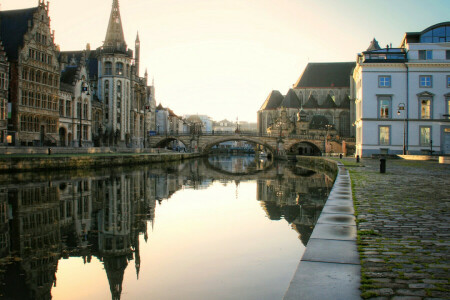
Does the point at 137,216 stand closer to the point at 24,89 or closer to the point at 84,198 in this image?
the point at 84,198

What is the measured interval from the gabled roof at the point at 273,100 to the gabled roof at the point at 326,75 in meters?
7.51

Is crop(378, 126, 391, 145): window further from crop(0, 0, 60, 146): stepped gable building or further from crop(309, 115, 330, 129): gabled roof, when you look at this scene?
crop(309, 115, 330, 129): gabled roof

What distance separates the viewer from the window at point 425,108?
44.0m

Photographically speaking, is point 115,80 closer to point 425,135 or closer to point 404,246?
point 425,135

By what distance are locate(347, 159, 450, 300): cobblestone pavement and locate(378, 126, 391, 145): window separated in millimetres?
35534

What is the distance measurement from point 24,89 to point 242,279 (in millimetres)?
39166

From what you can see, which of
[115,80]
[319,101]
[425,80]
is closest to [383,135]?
[425,80]

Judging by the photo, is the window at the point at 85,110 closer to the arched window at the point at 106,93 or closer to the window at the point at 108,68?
the arched window at the point at 106,93

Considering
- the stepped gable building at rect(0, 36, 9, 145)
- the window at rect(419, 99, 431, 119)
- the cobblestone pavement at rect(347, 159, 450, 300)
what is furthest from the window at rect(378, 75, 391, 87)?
the cobblestone pavement at rect(347, 159, 450, 300)

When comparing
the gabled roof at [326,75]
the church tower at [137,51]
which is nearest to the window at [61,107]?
the church tower at [137,51]

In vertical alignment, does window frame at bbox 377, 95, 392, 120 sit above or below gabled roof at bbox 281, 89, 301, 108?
below

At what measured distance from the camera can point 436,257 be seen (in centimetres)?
525

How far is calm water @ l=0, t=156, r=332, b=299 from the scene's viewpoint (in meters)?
6.01

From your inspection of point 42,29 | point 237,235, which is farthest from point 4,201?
point 42,29
